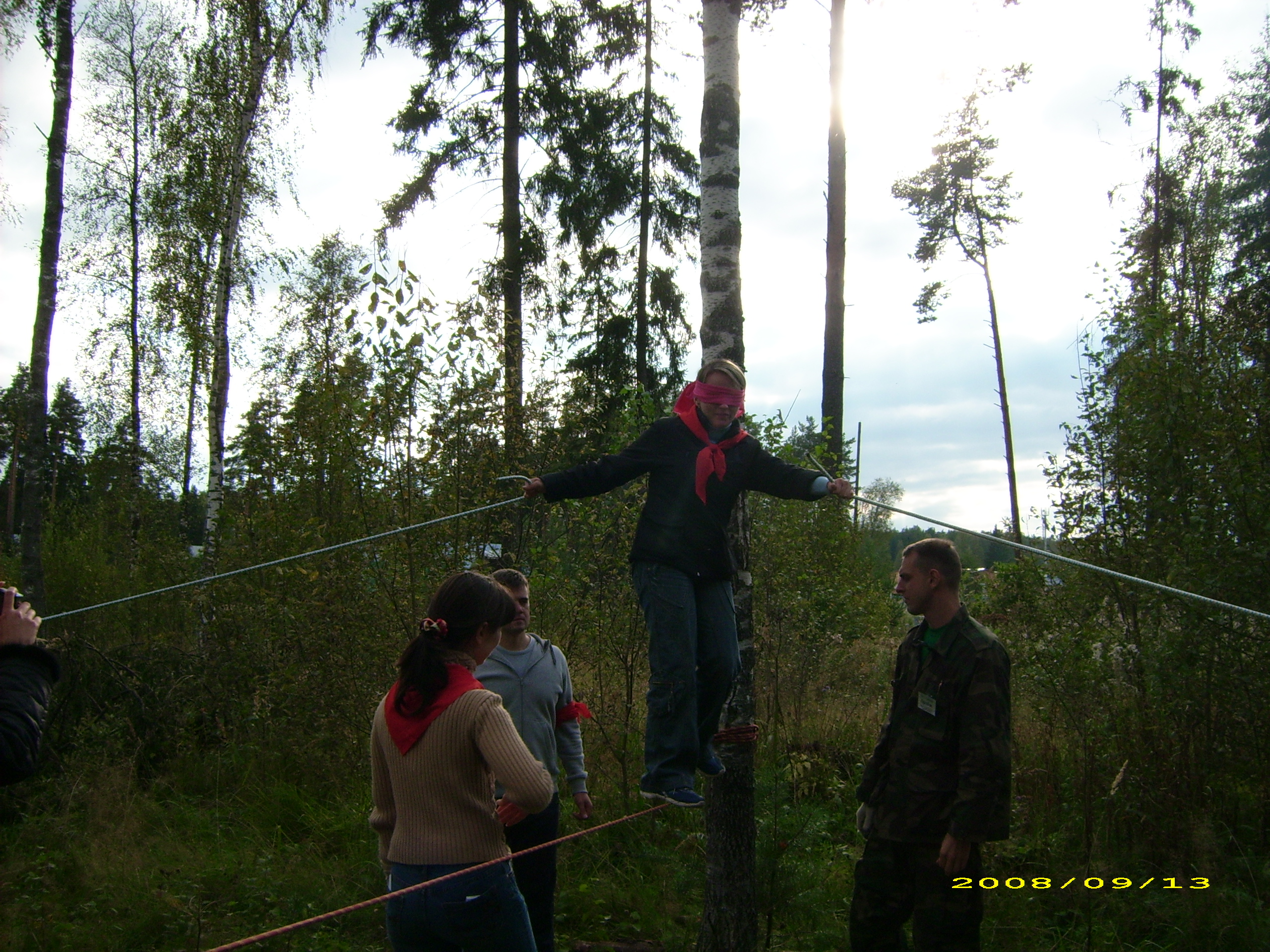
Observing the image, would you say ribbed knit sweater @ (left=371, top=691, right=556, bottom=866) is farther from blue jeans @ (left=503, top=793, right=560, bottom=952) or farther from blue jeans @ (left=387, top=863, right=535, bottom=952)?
blue jeans @ (left=503, top=793, right=560, bottom=952)

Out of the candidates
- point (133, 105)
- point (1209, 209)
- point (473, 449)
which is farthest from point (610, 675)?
point (1209, 209)

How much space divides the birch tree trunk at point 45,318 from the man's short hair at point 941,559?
893cm

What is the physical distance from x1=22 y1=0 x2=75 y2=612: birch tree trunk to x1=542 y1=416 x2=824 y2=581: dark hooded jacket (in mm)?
7761

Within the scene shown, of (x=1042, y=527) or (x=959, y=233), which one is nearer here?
(x=1042, y=527)

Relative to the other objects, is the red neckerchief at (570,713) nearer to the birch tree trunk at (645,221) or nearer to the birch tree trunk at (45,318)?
the birch tree trunk at (45,318)

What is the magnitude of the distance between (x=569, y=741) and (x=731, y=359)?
2.01m

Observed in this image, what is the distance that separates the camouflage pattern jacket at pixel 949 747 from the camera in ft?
10.9

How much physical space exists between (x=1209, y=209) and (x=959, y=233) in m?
5.19

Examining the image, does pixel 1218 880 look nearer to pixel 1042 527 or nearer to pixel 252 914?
pixel 1042 527

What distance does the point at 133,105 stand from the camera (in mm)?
17906

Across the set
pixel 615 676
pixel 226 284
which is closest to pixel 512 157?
pixel 226 284

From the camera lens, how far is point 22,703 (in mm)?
2115

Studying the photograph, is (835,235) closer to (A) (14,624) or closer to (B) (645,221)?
(B) (645,221)

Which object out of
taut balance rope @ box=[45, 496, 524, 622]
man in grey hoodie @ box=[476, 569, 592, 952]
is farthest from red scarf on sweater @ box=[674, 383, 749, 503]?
man in grey hoodie @ box=[476, 569, 592, 952]
